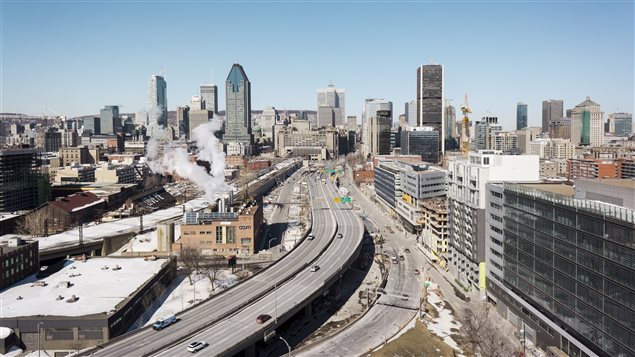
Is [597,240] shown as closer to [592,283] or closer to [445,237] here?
[592,283]

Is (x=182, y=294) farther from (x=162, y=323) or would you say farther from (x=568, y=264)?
(x=568, y=264)

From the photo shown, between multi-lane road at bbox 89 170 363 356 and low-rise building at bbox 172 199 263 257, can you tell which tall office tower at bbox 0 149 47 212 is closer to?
low-rise building at bbox 172 199 263 257

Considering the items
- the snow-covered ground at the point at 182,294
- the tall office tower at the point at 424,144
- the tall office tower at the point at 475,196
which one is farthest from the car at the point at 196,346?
the tall office tower at the point at 424,144

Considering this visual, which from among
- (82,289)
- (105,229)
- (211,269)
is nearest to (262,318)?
(82,289)

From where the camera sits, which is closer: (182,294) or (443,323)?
(443,323)

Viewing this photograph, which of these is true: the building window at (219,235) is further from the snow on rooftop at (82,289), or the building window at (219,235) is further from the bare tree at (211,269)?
the snow on rooftop at (82,289)

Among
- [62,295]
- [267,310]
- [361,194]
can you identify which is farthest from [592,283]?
[361,194]
